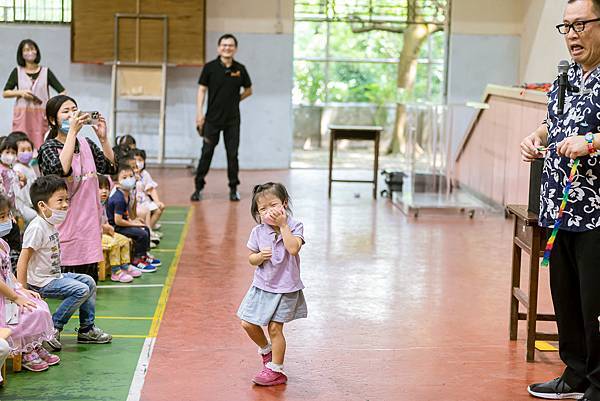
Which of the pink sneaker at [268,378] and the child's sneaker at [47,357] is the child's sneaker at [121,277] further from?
the pink sneaker at [268,378]

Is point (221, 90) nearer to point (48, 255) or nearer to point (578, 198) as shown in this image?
point (48, 255)

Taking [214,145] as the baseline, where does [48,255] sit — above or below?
below

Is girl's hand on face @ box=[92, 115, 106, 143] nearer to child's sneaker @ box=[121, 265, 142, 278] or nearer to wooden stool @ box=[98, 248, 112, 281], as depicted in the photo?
wooden stool @ box=[98, 248, 112, 281]

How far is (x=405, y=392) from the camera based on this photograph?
4.92m

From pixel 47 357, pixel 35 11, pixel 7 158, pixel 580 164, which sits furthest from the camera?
pixel 35 11

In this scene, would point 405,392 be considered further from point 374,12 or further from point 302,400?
point 374,12

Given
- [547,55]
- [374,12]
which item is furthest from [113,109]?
[547,55]

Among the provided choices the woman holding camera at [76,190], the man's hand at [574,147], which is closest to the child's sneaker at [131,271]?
the woman holding camera at [76,190]

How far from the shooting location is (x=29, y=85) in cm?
1073

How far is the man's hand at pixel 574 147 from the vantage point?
427cm

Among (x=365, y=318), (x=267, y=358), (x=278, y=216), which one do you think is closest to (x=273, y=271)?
(x=278, y=216)

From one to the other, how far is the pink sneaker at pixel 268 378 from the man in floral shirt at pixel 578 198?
4.32 ft

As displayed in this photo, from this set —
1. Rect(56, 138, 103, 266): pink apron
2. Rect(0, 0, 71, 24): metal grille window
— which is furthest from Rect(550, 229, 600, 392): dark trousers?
Rect(0, 0, 71, 24): metal grille window

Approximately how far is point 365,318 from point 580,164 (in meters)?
2.31
